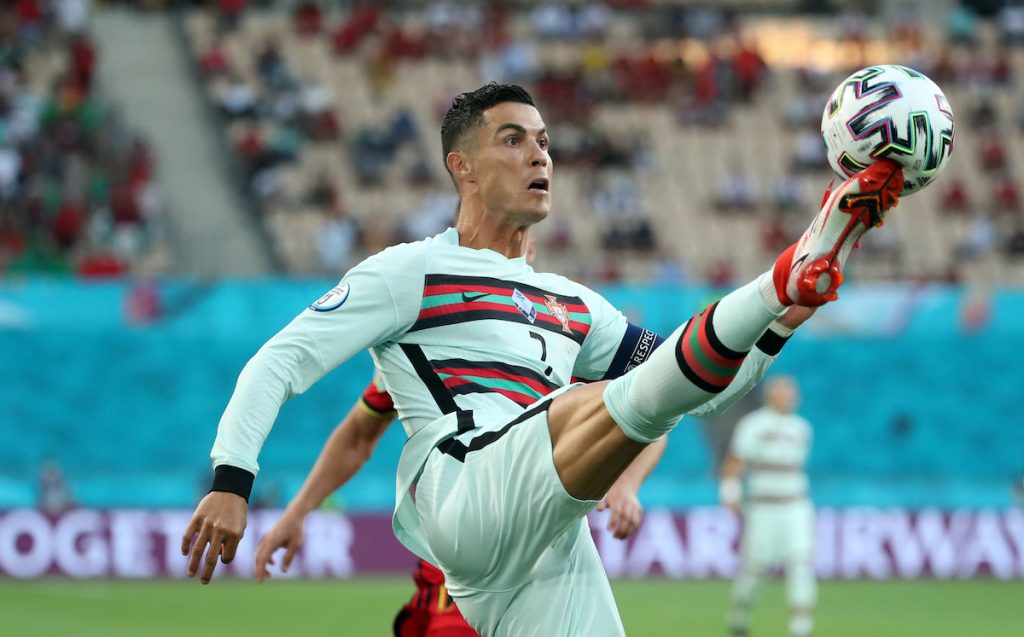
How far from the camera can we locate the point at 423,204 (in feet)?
80.5

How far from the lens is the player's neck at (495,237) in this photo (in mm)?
5664

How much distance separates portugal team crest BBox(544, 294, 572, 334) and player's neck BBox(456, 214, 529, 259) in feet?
0.75

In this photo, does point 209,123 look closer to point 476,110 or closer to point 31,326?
point 31,326

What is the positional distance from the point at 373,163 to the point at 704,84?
646cm

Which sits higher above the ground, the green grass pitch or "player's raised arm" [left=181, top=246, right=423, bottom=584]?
the green grass pitch

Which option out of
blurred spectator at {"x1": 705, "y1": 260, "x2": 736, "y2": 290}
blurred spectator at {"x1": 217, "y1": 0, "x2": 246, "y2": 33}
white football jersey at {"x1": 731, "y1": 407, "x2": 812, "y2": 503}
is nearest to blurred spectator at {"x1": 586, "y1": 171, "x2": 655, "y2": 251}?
blurred spectator at {"x1": 705, "y1": 260, "x2": 736, "y2": 290}

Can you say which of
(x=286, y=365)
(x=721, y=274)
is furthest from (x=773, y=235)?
(x=286, y=365)

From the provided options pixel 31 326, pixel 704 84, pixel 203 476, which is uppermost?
pixel 704 84

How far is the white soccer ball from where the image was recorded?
14.7 ft

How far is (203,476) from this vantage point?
20188mm

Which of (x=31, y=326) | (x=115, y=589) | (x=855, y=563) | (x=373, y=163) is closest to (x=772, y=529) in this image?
(x=855, y=563)

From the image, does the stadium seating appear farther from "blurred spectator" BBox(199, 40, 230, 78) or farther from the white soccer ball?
the white soccer ball

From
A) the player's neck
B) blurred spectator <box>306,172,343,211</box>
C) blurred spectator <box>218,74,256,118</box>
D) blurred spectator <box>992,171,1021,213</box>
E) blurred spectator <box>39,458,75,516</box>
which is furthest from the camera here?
blurred spectator <box>992,171,1021,213</box>

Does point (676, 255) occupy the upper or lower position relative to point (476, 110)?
upper
